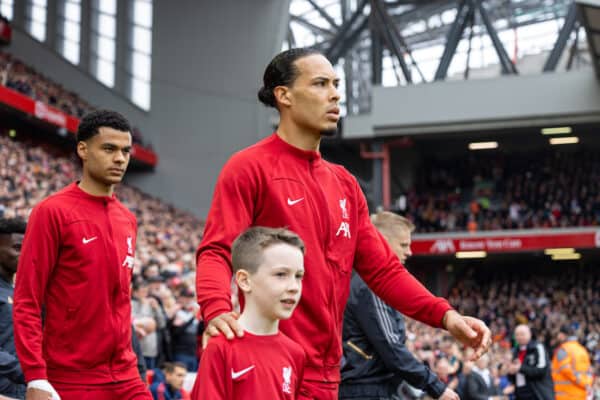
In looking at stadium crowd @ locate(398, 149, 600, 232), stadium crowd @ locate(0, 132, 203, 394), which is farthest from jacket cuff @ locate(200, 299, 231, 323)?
stadium crowd @ locate(398, 149, 600, 232)

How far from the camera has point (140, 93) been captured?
125ft

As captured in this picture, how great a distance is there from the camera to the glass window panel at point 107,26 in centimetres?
3809

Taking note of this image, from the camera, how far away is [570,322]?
28.4 m

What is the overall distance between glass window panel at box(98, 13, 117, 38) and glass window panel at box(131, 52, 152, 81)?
4.42 feet

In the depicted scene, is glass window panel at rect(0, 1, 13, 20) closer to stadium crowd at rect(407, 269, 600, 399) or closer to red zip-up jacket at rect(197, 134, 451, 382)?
stadium crowd at rect(407, 269, 600, 399)

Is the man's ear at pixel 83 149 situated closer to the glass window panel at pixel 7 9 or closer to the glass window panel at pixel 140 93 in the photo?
the glass window panel at pixel 140 93

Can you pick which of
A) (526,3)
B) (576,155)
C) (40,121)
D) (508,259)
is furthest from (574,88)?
(40,121)

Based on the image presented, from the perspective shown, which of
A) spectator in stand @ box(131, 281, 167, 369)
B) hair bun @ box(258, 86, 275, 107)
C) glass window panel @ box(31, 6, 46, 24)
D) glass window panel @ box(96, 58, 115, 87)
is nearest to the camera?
hair bun @ box(258, 86, 275, 107)

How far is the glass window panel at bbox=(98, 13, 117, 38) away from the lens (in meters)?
38.1

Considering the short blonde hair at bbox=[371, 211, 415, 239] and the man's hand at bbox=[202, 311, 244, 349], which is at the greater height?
the short blonde hair at bbox=[371, 211, 415, 239]

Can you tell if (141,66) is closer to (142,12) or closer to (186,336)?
(142,12)

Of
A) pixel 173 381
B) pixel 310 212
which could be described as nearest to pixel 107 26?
pixel 173 381

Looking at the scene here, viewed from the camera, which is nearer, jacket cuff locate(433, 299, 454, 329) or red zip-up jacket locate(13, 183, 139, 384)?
jacket cuff locate(433, 299, 454, 329)

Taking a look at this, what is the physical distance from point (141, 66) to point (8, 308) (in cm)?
3432
